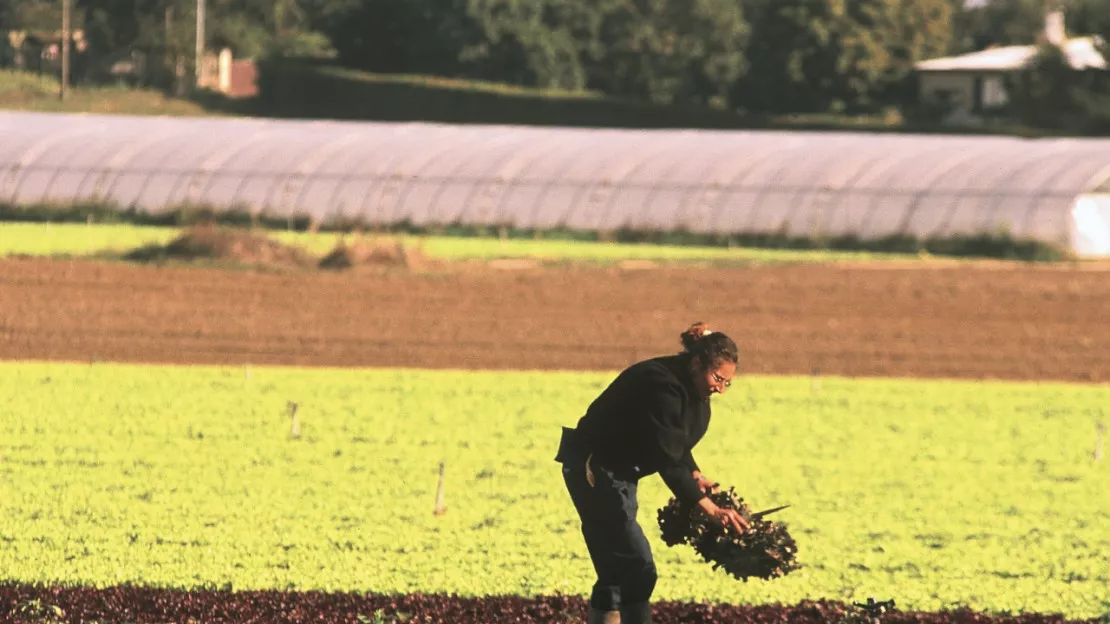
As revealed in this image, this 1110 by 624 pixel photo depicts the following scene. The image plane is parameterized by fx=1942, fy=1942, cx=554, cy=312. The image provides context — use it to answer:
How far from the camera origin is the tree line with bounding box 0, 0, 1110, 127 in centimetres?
10362

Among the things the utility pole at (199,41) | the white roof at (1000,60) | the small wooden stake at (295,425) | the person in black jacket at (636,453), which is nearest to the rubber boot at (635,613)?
the person in black jacket at (636,453)

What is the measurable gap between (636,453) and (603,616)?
43.7 inches

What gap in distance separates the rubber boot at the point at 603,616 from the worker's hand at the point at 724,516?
845mm

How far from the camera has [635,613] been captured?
11.0 m

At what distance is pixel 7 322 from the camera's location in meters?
36.6

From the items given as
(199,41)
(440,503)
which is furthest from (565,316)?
(199,41)

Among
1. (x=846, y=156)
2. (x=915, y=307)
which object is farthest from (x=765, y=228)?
(x=915, y=307)

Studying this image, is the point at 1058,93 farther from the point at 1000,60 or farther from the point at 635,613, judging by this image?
the point at 635,613

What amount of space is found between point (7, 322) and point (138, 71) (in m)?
80.7

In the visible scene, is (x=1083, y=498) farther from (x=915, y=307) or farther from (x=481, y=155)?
(x=481, y=155)

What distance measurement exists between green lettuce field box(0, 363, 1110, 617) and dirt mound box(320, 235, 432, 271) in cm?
1690

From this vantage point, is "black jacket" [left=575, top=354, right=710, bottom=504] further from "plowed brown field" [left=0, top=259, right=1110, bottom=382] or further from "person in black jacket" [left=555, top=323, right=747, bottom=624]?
"plowed brown field" [left=0, top=259, right=1110, bottom=382]

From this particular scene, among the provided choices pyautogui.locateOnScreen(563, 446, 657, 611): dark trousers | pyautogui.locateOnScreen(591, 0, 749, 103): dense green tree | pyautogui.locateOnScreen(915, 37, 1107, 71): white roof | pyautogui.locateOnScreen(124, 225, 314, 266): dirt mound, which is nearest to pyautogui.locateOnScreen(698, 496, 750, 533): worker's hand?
pyautogui.locateOnScreen(563, 446, 657, 611): dark trousers

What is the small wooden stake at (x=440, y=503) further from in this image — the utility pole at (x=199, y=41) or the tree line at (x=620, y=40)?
the utility pole at (x=199, y=41)
